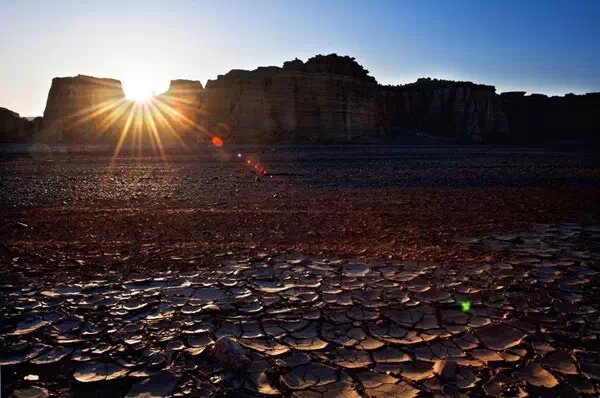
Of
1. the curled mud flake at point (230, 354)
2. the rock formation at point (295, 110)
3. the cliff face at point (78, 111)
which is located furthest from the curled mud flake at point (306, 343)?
the cliff face at point (78, 111)

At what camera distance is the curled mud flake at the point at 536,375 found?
176 centimetres

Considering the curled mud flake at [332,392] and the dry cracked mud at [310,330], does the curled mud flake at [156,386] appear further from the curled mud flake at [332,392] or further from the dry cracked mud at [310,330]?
the curled mud flake at [332,392]

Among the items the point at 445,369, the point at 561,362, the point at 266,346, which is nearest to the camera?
the point at 445,369

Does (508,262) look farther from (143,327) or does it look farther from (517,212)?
(143,327)

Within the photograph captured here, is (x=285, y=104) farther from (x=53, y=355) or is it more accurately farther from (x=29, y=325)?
(x=53, y=355)

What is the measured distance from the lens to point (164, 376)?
1.81 m

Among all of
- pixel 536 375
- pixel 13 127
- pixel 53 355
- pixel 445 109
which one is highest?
pixel 445 109

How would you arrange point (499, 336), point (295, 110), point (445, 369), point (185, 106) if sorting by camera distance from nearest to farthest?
1. point (445, 369)
2. point (499, 336)
3. point (295, 110)
4. point (185, 106)

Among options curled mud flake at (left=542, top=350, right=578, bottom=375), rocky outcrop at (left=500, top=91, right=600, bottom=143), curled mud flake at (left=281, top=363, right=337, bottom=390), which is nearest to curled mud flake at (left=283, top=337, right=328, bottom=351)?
curled mud flake at (left=281, top=363, right=337, bottom=390)

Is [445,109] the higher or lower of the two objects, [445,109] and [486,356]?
the higher

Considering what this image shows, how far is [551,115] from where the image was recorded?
6500 centimetres

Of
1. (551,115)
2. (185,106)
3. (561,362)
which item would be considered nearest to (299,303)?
(561,362)

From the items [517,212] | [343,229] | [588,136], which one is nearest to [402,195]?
[517,212]

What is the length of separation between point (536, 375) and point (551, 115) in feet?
254
